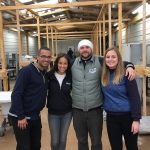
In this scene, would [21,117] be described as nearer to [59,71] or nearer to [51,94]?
[51,94]

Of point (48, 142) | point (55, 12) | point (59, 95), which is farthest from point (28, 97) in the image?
point (55, 12)

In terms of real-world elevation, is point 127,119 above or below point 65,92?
below

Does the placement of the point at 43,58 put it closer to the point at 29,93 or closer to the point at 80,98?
the point at 29,93

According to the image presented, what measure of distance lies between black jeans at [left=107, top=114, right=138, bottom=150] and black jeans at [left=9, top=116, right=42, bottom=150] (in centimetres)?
81

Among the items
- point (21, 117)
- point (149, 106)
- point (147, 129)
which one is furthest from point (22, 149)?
point (149, 106)

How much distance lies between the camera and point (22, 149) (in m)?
2.86

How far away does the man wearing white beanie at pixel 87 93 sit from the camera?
282cm

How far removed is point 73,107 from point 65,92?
0.20 metres

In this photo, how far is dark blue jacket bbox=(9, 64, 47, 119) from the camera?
2715 mm

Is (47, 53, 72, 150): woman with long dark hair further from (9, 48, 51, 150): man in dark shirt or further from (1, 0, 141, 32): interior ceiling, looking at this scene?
(1, 0, 141, 32): interior ceiling

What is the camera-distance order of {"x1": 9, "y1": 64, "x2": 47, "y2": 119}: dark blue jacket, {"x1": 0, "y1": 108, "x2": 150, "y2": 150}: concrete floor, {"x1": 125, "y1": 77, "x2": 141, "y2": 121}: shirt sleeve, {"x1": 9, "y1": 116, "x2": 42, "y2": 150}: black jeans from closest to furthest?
{"x1": 125, "y1": 77, "x2": 141, "y2": 121}: shirt sleeve, {"x1": 9, "y1": 64, "x2": 47, "y2": 119}: dark blue jacket, {"x1": 9, "y1": 116, "x2": 42, "y2": 150}: black jeans, {"x1": 0, "y1": 108, "x2": 150, "y2": 150}: concrete floor

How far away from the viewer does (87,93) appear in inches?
111

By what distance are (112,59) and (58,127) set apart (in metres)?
1.01

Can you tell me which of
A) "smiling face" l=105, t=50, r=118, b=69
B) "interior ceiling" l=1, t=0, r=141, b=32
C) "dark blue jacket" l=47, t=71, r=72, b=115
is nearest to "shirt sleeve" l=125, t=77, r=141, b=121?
"smiling face" l=105, t=50, r=118, b=69
